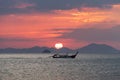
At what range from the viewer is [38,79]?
325ft

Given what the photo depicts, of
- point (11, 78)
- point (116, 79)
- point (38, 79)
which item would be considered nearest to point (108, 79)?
point (116, 79)

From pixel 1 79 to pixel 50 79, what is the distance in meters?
12.5

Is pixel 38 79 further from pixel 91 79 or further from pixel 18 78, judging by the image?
pixel 91 79

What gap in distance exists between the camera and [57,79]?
98125 mm

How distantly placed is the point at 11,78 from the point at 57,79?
1281 centimetres

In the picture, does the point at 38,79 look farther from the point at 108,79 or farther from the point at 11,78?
the point at 108,79

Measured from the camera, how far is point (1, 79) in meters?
98.4

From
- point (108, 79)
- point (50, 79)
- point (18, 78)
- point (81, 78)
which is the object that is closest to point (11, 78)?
point (18, 78)

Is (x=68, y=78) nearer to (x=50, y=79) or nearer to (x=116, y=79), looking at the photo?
(x=50, y=79)

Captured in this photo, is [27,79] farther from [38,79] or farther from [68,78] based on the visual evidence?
[68,78]

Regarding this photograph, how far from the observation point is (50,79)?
98.8m

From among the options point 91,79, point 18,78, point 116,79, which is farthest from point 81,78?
point 18,78

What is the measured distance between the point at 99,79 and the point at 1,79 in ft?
82.5

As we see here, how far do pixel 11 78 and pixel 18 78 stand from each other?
1.86m
